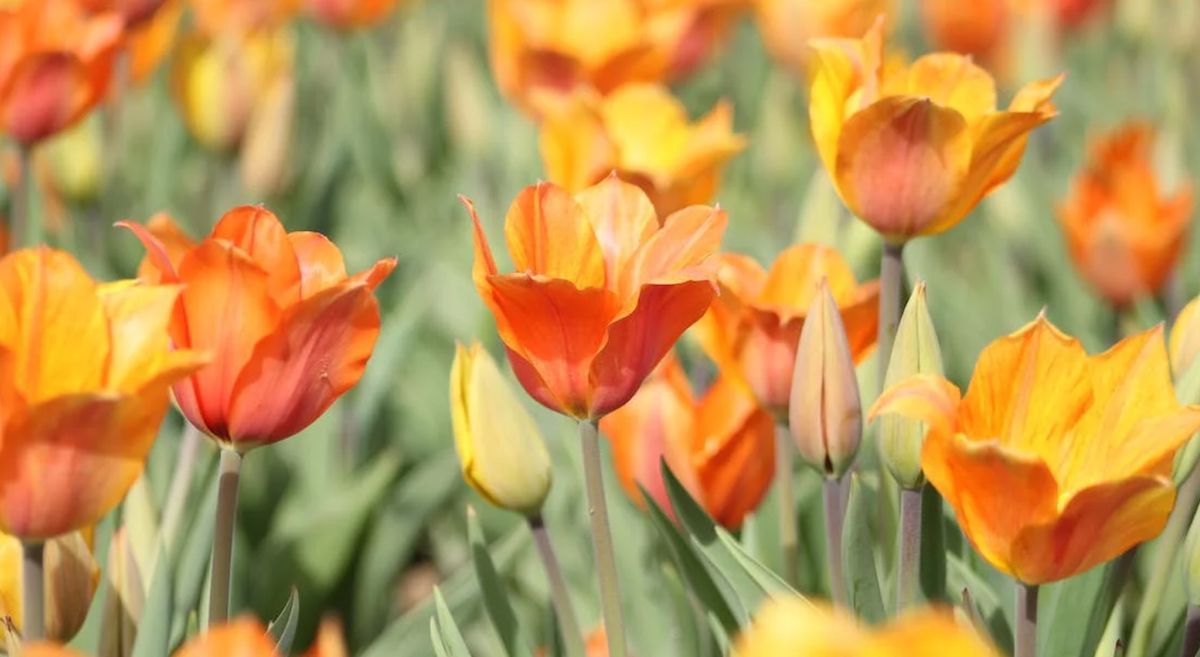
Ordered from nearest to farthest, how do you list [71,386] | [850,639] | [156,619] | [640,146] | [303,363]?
[850,639], [71,386], [303,363], [156,619], [640,146]

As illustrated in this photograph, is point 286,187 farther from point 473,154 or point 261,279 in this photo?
point 261,279

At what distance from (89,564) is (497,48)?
49.1 inches

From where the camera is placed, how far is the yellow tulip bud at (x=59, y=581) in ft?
2.87

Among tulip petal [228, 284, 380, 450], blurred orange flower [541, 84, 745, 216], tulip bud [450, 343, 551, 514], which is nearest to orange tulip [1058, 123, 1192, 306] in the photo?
blurred orange flower [541, 84, 745, 216]

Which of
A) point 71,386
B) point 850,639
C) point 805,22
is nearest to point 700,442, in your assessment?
point 71,386

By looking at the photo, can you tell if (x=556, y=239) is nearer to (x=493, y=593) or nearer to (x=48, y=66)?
(x=493, y=593)

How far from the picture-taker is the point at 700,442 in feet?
3.69

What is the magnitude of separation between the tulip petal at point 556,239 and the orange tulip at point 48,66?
2.42 ft

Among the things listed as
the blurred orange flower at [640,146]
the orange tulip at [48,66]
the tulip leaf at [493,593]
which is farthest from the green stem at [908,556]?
the orange tulip at [48,66]

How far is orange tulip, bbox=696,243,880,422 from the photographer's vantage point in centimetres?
100

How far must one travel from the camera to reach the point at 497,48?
79.7 inches

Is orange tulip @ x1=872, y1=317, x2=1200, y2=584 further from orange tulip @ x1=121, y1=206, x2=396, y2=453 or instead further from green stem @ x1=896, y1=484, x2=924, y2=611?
orange tulip @ x1=121, y1=206, x2=396, y2=453

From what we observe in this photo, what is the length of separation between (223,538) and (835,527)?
1.19 feet

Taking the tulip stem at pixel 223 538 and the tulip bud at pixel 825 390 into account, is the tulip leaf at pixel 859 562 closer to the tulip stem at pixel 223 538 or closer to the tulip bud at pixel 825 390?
the tulip bud at pixel 825 390
